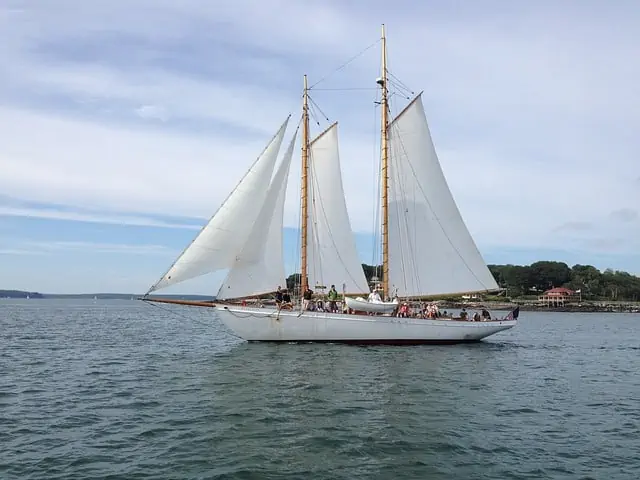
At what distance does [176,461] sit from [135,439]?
246 centimetres

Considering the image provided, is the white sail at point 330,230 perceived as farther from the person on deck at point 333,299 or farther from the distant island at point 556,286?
the distant island at point 556,286

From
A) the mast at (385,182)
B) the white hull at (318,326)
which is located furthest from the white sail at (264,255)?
the mast at (385,182)

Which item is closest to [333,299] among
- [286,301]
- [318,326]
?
[318,326]

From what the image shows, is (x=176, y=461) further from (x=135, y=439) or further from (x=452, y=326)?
(x=452, y=326)

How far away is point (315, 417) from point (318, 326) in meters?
18.9

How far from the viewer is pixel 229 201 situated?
36.0m

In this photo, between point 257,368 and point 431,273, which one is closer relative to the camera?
point 257,368

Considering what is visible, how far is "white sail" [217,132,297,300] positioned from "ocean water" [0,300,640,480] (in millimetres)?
4840

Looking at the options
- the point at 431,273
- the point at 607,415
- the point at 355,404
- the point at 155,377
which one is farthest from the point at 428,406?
the point at 431,273

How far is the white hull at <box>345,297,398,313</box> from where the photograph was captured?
37.8 metres

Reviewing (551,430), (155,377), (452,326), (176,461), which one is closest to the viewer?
(176,461)

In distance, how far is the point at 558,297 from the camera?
173500 mm

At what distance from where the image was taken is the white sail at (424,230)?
42.2 metres

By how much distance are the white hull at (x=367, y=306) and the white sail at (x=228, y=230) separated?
777 centimetres
